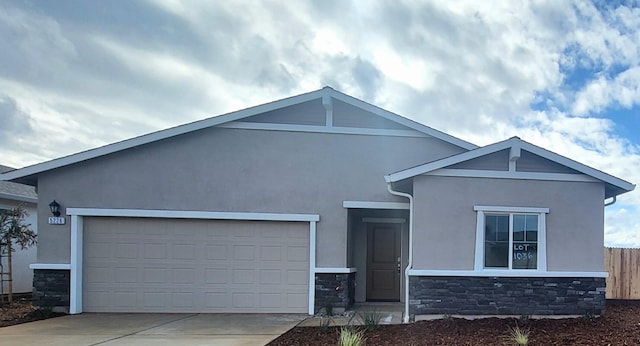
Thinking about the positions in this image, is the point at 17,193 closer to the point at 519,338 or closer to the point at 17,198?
the point at 17,198

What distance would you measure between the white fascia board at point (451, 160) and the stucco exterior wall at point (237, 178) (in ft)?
5.11

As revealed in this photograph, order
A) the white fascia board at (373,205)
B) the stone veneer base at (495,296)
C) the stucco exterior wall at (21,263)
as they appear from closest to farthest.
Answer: the stone veneer base at (495,296) → the white fascia board at (373,205) → the stucco exterior wall at (21,263)

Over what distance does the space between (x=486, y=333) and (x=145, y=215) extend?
283 inches

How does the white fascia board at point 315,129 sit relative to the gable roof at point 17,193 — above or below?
above

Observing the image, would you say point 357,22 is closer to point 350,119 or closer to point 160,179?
point 350,119

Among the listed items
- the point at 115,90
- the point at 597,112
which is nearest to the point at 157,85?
the point at 115,90

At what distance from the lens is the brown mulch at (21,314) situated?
9.27m

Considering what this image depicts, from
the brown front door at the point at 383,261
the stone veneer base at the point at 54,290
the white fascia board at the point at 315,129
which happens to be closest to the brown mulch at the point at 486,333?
the brown front door at the point at 383,261

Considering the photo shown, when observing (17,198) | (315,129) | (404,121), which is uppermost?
(404,121)

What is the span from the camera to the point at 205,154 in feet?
34.4

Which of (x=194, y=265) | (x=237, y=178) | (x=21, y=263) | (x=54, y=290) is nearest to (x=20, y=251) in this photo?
(x=21, y=263)

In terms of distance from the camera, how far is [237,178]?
412 inches

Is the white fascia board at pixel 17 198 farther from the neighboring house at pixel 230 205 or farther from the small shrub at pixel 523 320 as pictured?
the small shrub at pixel 523 320

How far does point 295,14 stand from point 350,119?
2.57 m
